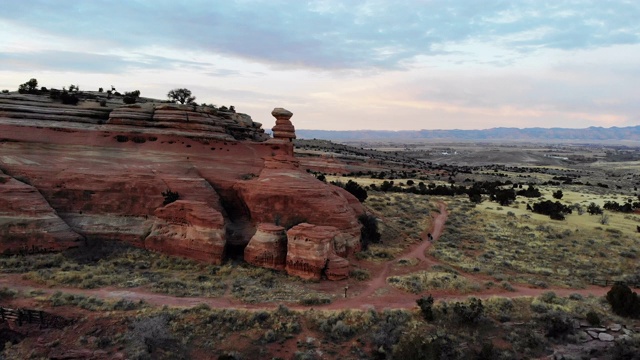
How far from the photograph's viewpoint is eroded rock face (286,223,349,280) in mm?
22984

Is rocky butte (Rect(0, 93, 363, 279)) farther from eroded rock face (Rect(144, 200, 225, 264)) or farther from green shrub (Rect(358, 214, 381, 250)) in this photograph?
green shrub (Rect(358, 214, 381, 250))

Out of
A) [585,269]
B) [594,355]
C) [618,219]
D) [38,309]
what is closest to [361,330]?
[594,355]

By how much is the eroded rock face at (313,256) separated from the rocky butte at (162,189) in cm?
6

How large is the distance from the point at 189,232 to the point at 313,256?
7.70 m

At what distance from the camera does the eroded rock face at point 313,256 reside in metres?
23.0

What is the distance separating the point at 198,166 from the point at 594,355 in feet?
78.8

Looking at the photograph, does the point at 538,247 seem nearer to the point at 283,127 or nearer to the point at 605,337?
the point at 605,337

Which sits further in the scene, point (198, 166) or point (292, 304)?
point (198, 166)

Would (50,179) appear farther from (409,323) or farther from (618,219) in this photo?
(618,219)

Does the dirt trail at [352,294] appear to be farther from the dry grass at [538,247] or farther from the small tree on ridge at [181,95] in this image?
the small tree on ridge at [181,95]

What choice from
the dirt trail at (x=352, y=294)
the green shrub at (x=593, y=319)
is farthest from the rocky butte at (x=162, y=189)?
the green shrub at (x=593, y=319)

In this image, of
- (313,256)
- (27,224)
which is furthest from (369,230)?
(27,224)

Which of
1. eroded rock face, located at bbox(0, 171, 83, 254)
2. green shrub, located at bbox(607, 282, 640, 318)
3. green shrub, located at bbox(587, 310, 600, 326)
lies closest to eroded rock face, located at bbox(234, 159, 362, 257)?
eroded rock face, located at bbox(0, 171, 83, 254)

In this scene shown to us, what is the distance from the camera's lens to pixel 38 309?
1800 centimetres
